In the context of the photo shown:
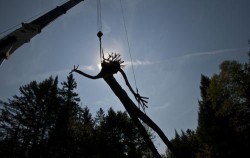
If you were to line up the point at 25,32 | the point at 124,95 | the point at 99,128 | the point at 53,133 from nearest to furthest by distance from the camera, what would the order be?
the point at 124,95 → the point at 25,32 → the point at 53,133 → the point at 99,128

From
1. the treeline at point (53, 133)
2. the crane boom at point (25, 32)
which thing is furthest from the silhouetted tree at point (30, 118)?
the crane boom at point (25, 32)

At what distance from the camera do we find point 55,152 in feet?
67.7

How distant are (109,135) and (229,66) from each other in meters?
17.9

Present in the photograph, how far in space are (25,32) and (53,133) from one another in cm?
1532

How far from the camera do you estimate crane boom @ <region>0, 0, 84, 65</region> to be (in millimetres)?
7351

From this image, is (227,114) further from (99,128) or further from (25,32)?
(25,32)

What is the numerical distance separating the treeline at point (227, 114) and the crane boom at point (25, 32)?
51.0 feet

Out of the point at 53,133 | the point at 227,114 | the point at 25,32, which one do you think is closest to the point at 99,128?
the point at 53,133

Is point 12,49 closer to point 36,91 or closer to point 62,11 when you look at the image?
point 62,11

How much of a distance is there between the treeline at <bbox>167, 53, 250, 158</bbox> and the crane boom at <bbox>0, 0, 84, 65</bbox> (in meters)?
15.5

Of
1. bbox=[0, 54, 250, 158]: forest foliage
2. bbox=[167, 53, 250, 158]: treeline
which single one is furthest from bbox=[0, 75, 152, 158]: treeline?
bbox=[167, 53, 250, 158]: treeline

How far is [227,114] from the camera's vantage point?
22.0m

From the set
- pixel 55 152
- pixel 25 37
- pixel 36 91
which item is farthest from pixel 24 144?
pixel 25 37

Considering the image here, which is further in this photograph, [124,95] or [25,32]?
[25,32]
